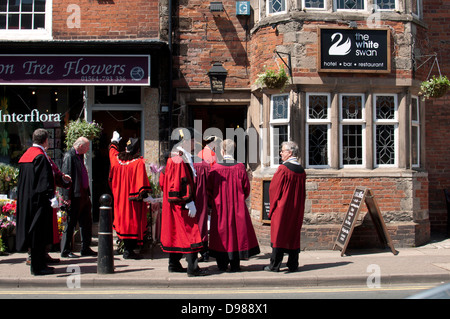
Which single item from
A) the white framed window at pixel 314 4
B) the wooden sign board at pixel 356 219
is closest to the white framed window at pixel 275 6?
Result: the white framed window at pixel 314 4

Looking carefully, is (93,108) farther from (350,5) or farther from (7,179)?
(350,5)

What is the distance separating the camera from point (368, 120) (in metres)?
9.87

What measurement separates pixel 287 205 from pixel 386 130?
12.7 feet

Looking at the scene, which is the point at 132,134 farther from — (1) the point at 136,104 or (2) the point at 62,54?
(2) the point at 62,54

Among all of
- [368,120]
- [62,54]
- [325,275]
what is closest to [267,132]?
[368,120]

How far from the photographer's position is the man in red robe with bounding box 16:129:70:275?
7058 millimetres

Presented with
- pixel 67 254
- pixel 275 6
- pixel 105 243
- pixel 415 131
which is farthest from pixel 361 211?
pixel 67 254

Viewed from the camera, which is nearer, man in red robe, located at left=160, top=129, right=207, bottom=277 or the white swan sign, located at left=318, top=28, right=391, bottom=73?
man in red robe, located at left=160, top=129, right=207, bottom=277

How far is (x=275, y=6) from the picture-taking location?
10.2 m

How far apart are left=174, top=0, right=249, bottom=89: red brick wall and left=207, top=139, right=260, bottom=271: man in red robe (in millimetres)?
3713

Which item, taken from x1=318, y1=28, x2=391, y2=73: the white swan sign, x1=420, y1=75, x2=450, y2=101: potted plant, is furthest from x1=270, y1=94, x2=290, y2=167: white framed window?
x1=420, y1=75, x2=450, y2=101: potted plant

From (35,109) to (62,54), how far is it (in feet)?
4.87

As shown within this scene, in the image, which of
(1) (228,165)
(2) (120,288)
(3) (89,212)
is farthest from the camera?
(3) (89,212)

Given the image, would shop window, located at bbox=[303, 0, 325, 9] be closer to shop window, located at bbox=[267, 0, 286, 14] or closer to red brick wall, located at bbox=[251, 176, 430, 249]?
shop window, located at bbox=[267, 0, 286, 14]
